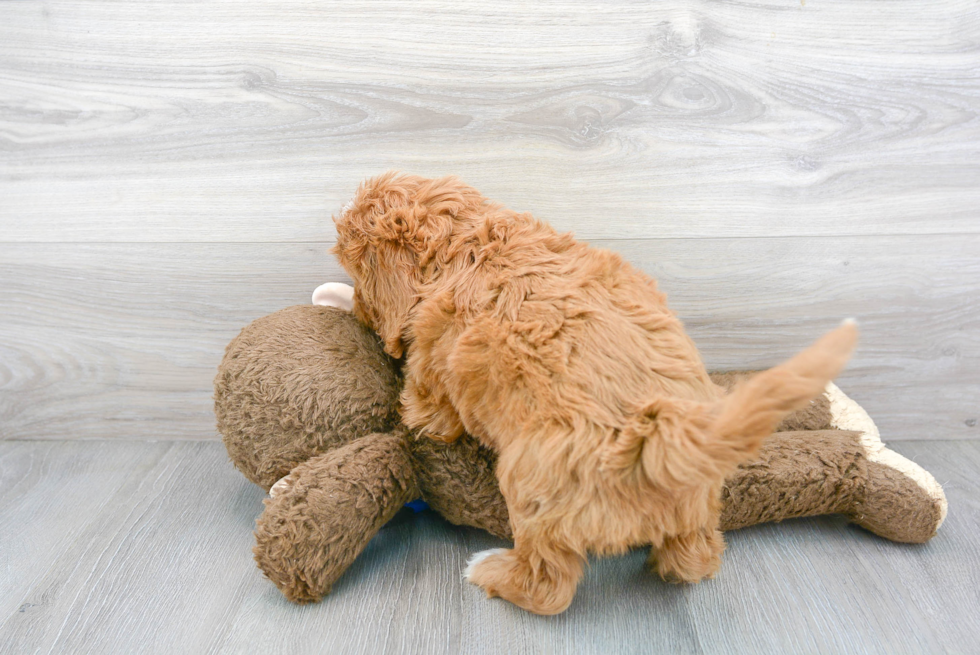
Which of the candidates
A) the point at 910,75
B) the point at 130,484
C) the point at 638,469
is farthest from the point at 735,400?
the point at 130,484

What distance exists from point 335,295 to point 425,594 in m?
0.46

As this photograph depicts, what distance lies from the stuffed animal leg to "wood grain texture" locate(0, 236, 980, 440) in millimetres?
378

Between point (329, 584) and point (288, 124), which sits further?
point (288, 124)

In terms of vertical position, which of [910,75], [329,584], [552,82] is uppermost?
[910,75]

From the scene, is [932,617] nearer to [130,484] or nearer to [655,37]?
[655,37]

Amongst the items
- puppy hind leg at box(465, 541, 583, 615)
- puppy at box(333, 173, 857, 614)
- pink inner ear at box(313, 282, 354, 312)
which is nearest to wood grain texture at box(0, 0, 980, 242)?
pink inner ear at box(313, 282, 354, 312)

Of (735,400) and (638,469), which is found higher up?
(735,400)

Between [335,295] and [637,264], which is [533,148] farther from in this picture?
[335,295]

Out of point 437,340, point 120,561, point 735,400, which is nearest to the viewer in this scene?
point 735,400

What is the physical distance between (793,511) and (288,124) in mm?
946

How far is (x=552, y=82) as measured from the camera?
0.99 meters

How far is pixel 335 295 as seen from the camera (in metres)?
1.01

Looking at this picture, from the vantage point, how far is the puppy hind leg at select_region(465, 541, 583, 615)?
73 cm

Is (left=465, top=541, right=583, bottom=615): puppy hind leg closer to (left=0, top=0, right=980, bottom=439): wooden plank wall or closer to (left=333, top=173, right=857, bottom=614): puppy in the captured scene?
(left=333, top=173, right=857, bottom=614): puppy
